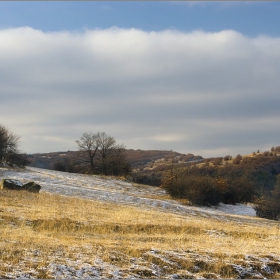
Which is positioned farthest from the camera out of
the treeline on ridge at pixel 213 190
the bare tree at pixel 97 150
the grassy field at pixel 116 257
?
the bare tree at pixel 97 150

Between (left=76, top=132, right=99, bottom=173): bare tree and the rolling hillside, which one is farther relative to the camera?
(left=76, top=132, right=99, bottom=173): bare tree

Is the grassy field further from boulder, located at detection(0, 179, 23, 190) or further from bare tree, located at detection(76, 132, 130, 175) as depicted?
bare tree, located at detection(76, 132, 130, 175)

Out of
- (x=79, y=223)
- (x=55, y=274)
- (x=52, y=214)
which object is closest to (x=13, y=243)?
(x=55, y=274)

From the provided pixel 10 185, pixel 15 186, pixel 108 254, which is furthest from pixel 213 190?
pixel 108 254

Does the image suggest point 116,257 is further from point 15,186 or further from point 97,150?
point 97,150

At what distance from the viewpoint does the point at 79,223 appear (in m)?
17.3

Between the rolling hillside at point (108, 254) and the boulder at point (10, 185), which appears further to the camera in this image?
the boulder at point (10, 185)

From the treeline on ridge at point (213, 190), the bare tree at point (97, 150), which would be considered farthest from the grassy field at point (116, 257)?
the bare tree at point (97, 150)

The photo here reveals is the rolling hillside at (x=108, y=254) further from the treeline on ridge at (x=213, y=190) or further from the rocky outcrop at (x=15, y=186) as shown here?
the treeline on ridge at (x=213, y=190)

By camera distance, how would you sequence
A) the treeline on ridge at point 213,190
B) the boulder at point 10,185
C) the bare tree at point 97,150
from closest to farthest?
the boulder at point 10,185, the treeline on ridge at point 213,190, the bare tree at point 97,150

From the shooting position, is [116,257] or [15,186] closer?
[116,257]

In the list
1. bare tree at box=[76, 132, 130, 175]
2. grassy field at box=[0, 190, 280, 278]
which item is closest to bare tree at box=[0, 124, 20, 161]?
bare tree at box=[76, 132, 130, 175]

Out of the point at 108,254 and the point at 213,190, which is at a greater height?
the point at 213,190

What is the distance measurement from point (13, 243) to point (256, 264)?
6.92m
